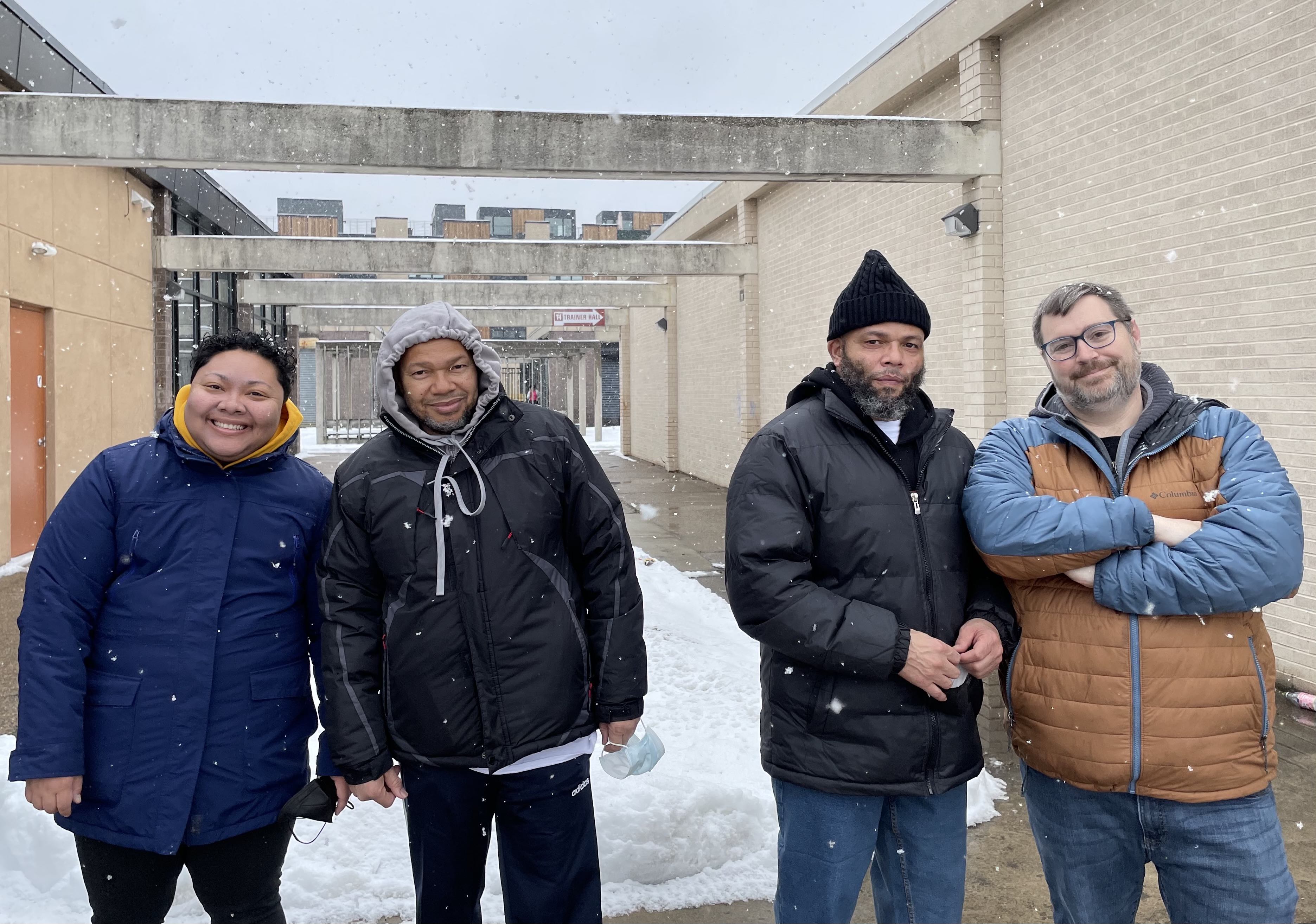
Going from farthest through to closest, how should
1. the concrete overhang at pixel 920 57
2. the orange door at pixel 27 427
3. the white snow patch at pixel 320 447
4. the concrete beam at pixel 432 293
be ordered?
the white snow patch at pixel 320 447, the concrete beam at pixel 432 293, the orange door at pixel 27 427, the concrete overhang at pixel 920 57

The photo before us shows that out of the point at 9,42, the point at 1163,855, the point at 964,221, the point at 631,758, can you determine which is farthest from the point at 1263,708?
the point at 9,42

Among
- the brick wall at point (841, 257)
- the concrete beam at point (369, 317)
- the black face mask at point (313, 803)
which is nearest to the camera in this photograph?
the black face mask at point (313, 803)

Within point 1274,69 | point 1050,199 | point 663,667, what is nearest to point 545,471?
point 663,667

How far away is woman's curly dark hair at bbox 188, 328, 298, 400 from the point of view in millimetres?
2291

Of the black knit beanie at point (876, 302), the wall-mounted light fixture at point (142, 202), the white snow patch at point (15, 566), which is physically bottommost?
the white snow patch at point (15, 566)

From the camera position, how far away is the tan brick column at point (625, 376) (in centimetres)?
2575

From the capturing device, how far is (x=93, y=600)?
211 cm

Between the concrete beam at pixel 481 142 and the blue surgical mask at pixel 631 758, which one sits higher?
the concrete beam at pixel 481 142

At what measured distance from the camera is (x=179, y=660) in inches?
82.9

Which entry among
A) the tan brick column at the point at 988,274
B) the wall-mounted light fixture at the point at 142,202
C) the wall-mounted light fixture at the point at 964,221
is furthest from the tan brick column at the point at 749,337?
the wall-mounted light fixture at the point at 142,202

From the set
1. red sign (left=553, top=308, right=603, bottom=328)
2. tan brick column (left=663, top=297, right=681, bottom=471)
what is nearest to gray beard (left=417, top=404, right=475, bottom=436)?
tan brick column (left=663, top=297, right=681, bottom=471)

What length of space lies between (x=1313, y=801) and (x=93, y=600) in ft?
14.9

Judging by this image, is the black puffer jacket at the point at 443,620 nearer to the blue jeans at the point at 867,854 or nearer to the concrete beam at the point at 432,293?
the blue jeans at the point at 867,854

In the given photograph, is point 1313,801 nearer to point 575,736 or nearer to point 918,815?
point 918,815
